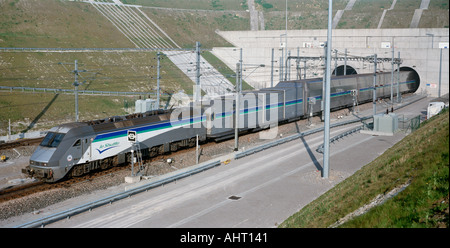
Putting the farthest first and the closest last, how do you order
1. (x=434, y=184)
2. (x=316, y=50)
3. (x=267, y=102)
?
1. (x=316, y=50)
2. (x=267, y=102)
3. (x=434, y=184)

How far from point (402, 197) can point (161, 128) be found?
64.9ft

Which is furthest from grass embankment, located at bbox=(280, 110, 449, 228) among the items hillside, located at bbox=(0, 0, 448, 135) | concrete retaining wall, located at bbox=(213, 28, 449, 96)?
concrete retaining wall, located at bbox=(213, 28, 449, 96)

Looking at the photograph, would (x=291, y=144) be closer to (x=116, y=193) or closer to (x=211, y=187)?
(x=211, y=187)

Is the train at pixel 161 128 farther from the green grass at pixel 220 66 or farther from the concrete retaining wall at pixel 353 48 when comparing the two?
the green grass at pixel 220 66

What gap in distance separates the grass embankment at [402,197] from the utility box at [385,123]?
19352 millimetres

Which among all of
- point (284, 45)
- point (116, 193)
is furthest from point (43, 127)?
point (284, 45)

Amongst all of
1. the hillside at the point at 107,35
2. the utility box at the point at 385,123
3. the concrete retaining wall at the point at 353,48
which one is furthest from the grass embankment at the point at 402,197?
the concrete retaining wall at the point at 353,48

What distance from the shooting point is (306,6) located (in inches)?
4235

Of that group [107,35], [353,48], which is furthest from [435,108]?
[107,35]

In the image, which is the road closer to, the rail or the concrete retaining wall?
the rail

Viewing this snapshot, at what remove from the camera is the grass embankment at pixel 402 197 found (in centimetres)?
1080

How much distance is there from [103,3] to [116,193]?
73584 mm

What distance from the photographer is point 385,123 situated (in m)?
36.8

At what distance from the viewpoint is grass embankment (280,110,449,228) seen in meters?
10.8
